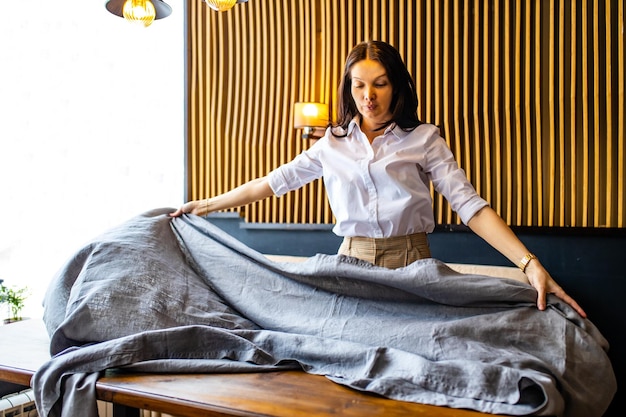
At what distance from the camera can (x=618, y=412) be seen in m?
4.19

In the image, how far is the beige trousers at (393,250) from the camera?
2.09 meters

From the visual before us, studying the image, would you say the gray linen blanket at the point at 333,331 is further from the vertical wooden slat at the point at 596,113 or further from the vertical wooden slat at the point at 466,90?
the vertical wooden slat at the point at 466,90

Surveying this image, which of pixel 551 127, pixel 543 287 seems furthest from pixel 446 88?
pixel 543 287

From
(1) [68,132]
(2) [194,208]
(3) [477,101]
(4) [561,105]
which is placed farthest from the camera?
(1) [68,132]

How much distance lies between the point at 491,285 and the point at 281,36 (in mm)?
4472

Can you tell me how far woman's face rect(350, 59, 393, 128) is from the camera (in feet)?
6.81

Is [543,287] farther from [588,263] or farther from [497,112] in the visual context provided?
[497,112]

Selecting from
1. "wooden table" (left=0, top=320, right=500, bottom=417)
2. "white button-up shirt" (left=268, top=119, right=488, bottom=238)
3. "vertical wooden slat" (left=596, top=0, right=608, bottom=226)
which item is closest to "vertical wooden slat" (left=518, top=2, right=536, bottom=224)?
"vertical wooden slat" (left=596, top=0, right=608, bottom=226)

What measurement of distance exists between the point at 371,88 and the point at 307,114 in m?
2.99

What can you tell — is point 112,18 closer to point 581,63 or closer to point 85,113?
point 85,113

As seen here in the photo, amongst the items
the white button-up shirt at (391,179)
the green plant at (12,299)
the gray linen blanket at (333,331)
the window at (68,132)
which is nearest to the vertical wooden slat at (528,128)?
the white button-up shirt at (391,179)

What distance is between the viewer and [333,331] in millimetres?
1666

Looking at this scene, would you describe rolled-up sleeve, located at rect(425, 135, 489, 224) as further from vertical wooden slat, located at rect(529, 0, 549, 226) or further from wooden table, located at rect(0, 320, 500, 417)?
vertical wooden slat, located at rect(529, 0, 549, 226)

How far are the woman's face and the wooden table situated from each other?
1.02 m
